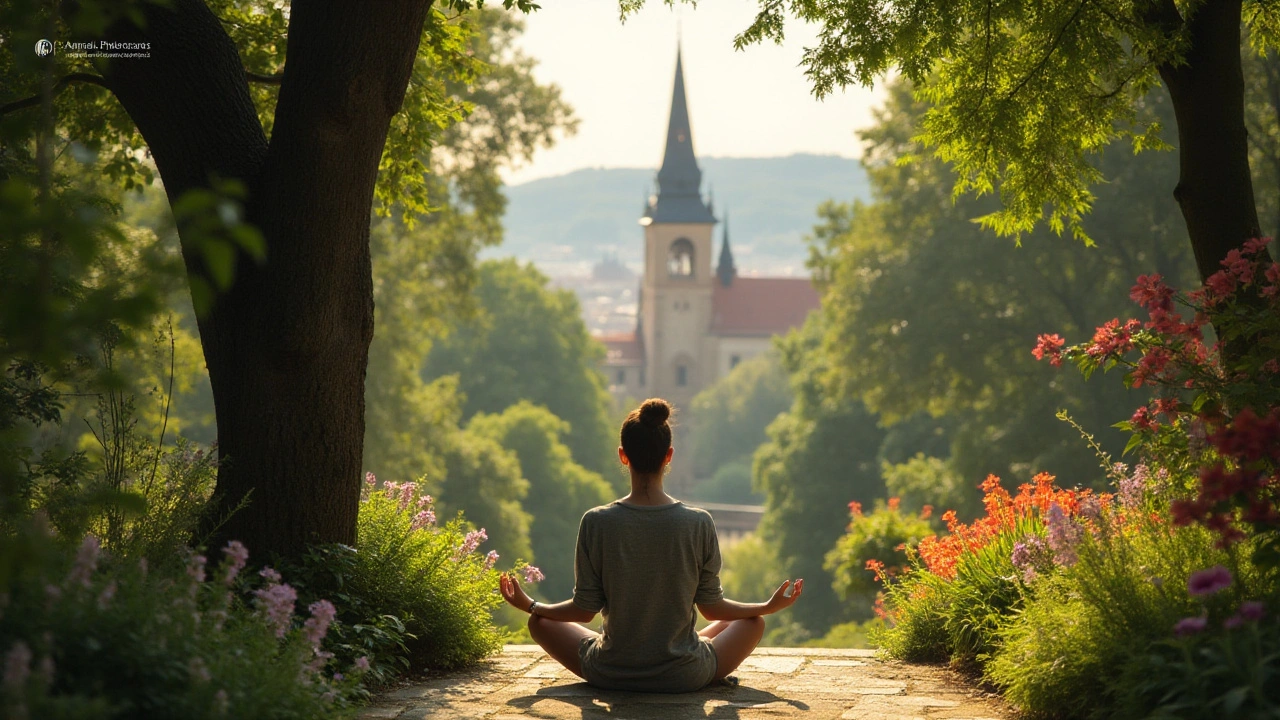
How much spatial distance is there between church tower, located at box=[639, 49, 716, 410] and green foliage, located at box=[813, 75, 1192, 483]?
59.5 meters

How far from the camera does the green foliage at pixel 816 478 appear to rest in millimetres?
38719

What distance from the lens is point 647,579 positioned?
5.14 m

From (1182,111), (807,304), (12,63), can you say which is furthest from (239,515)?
(807,304)

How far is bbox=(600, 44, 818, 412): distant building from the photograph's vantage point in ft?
317

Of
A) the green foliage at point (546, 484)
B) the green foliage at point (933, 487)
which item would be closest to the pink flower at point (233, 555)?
the green foliage at point (933, 487)

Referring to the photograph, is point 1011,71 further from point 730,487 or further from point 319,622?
point 730,487

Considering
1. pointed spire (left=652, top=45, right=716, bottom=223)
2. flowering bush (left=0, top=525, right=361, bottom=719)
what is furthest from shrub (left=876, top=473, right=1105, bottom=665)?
pointed spire (left=652, top=45, right=716, bottom=223)

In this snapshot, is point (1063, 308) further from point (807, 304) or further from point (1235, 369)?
point (807, 304)

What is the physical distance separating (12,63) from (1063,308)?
20828 millimetres

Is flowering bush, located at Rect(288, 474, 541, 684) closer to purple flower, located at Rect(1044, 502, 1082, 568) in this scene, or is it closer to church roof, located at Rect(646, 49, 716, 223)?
purple flower, located at Rect(1044, 502, 1082, 568)

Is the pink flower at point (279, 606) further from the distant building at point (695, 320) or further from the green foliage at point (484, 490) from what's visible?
the distant building at point (695, 320)

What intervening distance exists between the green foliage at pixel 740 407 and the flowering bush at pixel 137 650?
9343cm

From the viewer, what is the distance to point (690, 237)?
92.1m

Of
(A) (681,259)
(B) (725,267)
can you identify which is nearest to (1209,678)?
(A) (681,259)
